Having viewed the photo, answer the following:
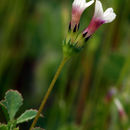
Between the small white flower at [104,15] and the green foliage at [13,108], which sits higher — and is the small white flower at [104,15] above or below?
above

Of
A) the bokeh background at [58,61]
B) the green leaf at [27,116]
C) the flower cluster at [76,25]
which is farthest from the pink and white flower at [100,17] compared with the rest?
the bokeh background at [58,61]

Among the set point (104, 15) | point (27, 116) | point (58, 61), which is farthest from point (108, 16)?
point (58, 61)

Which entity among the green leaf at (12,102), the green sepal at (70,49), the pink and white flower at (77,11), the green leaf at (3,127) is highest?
the pink and white flower at (77,11)

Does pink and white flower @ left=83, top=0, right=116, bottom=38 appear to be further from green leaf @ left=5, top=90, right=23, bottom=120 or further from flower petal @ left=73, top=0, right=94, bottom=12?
green leaf @ left=5, top=90, right=23, bottom=120

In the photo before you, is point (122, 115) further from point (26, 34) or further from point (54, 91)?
point (26, 34)

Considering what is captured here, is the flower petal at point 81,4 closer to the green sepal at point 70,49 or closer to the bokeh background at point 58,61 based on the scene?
the green sepal at point 70,49

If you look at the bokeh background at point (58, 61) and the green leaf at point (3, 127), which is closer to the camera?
the green leaf at point (3, 127)

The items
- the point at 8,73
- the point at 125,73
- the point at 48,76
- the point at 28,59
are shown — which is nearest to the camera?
the point at 125,73

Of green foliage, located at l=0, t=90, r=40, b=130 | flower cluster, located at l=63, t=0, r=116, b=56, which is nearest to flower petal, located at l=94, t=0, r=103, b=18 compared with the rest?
flower cluster, located at l=63, t=0, r=116, b=56

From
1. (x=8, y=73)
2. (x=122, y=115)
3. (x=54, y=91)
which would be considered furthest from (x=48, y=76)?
(x=122, y=115)
